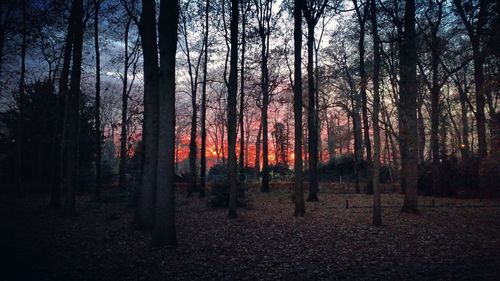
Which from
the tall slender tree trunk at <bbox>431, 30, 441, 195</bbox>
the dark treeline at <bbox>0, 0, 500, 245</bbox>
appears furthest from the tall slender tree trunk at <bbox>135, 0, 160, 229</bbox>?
the tall slender tree trunk at <bbox>431, 30, 441, 195</bbox>

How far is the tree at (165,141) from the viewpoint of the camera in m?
8.00

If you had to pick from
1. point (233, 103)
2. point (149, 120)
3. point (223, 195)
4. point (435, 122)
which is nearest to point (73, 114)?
point (149, 120)

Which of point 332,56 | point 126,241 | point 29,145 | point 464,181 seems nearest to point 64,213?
point 126,241

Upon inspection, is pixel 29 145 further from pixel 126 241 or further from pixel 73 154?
pixel 126 241

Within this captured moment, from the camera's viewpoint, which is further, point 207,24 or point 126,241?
point 207,24

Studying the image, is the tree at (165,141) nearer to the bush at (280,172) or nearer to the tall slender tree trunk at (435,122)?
the tall slender tree trunk at (435,122)

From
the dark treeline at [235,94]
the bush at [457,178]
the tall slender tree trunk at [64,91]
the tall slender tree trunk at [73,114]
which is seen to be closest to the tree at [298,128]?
the dark treeline at [235,94]

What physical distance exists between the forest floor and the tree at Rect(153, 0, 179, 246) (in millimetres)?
646

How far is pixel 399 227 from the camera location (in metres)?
10.5

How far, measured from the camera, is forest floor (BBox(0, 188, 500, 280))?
6168 mm

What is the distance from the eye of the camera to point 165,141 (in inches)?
315

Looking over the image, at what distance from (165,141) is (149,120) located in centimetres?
243

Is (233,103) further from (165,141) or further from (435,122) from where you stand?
(435,122)

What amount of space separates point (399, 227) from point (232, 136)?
7142 millimetres
